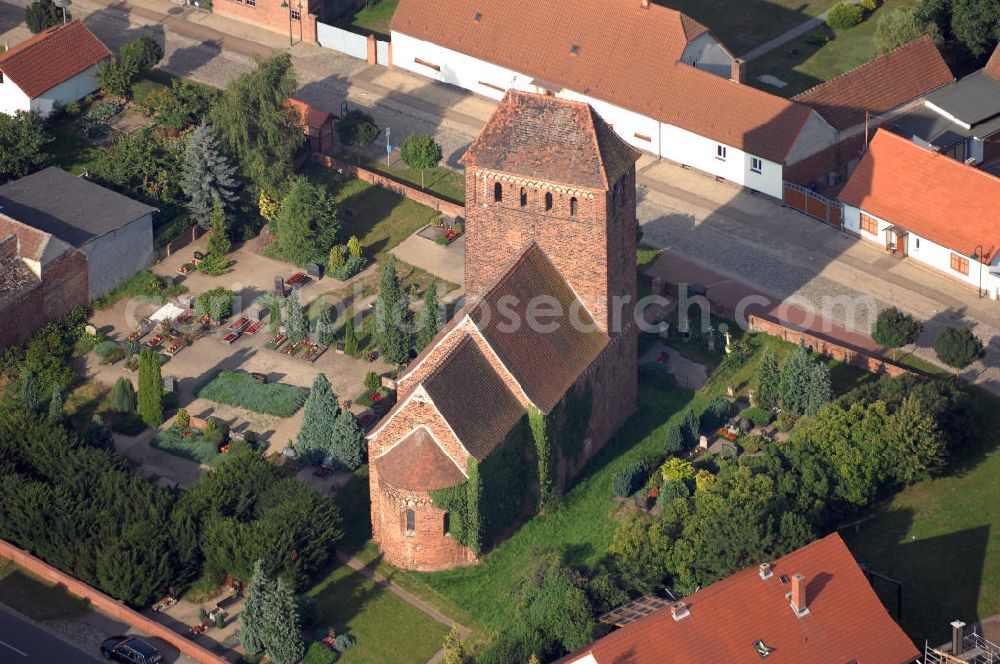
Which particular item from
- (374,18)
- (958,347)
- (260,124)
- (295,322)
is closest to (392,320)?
(295,322)

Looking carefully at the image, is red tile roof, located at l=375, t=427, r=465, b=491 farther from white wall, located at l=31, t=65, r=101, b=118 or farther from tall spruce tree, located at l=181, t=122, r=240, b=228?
white wall, located at l=31, t=65, r=101, b=118

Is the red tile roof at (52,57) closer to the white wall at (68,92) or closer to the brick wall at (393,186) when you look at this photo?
the white wall at (68,92)

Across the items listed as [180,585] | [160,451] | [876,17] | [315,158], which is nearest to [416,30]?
[315,158]

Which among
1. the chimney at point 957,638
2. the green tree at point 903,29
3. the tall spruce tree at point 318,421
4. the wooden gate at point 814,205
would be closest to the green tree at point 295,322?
the tall spruce tree at point 318,421

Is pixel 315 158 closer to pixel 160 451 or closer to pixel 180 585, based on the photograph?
pixel 160 451

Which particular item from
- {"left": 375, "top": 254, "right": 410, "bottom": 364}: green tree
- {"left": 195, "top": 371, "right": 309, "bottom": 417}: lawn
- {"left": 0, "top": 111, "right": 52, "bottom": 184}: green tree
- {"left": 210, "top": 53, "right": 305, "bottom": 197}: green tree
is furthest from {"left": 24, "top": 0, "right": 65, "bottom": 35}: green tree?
{"left": 195, "top": 371, "right": 309, "bottom": 417}: lawn
